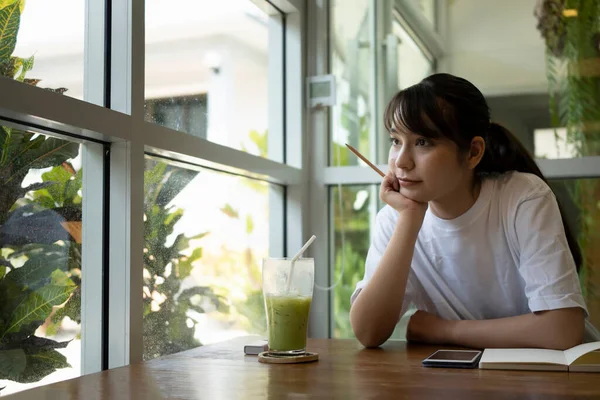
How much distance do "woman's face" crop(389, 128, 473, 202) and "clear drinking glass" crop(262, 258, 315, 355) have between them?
0.41 meters

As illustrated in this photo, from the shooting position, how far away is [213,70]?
2086 mm


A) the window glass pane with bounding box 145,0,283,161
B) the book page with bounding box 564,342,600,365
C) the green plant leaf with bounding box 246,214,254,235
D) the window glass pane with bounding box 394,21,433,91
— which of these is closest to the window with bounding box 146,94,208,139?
the window glass pane with bounding box 145,0,283,161

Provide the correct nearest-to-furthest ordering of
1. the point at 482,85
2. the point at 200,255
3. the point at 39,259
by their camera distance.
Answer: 1. the point at 39,259
2. the point at 200,255
3. the point at 482,85

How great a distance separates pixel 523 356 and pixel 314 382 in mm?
448

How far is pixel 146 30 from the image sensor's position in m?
1.73

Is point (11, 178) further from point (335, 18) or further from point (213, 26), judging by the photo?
point (335, 18)

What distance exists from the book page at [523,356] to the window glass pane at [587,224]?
3.08ft

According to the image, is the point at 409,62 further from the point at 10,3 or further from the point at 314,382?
the point at 314,382

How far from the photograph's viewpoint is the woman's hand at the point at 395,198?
5.69 ft

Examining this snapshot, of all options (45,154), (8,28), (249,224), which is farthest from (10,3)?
(249,224)

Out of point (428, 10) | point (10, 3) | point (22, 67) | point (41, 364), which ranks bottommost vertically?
point (41, 364)

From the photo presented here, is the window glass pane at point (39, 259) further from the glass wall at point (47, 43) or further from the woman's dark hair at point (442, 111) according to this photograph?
the woman's dark hair at point (442, 111)

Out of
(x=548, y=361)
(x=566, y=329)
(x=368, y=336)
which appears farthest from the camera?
(x=368, y=336)

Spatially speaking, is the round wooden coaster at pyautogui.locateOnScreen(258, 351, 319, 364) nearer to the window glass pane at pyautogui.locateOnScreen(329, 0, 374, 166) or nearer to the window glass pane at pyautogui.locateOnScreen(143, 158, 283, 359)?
the window glass pane at pyautogui.locateOnScreen(143, 158, 283, 359)
